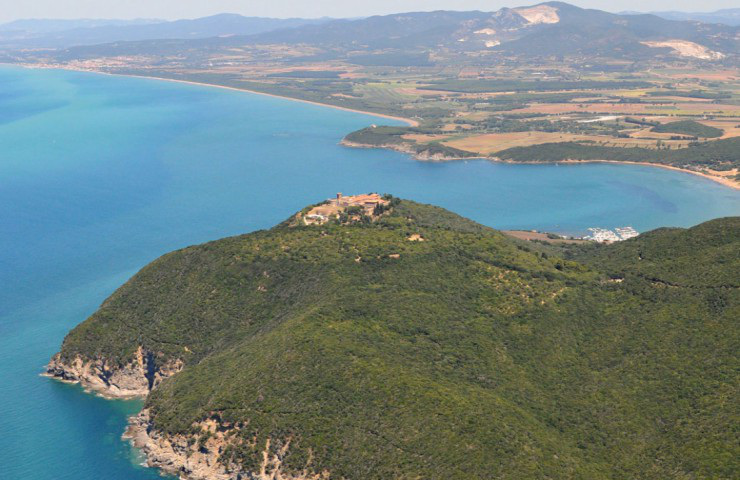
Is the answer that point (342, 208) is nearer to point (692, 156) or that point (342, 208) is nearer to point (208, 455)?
point (208, 455)

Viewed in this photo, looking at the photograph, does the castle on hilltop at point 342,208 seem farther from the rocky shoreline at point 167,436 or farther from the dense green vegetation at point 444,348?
the rocky shoreline at point 167,436

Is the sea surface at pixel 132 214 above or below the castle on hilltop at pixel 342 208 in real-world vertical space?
below

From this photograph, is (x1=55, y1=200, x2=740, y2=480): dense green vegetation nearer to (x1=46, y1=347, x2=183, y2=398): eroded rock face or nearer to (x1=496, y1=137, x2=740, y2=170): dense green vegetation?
(x1=46, y1=347, x2=183, y2=398): eroded rock face

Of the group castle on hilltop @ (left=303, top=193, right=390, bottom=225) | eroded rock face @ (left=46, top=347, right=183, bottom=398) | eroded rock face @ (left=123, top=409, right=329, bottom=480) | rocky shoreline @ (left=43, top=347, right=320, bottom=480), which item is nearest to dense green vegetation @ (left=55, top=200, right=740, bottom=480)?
eroded rock face @ (left=123, top=409, right=329, bottom=480)

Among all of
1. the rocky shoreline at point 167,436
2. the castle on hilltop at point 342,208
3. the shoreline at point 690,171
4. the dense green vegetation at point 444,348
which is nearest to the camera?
the dense green vegetation at point 444,348

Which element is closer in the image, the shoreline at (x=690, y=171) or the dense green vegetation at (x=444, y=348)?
the dense green vegetation at (x=444, y=348)

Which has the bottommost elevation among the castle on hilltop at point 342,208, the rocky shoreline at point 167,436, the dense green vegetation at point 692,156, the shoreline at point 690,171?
the rocky shoreline at point 167,436

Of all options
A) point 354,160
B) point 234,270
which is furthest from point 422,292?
point 354,160

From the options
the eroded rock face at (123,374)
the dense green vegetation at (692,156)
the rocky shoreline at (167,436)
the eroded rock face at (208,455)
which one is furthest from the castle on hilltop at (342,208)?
the dense green vegetation at (692,156)

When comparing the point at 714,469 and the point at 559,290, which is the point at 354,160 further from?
the point at 714,469
